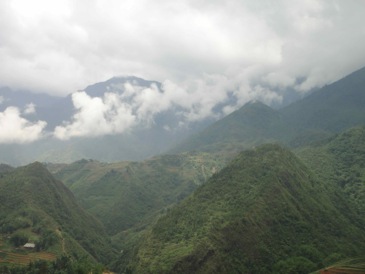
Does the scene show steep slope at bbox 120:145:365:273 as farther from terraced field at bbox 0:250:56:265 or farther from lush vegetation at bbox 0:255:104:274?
terraced field at bbox 0:250:56:265

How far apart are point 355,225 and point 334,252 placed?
36.8 metres

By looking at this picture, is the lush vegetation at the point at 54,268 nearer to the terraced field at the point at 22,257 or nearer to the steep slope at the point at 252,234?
the terraced field at the point at 22,257

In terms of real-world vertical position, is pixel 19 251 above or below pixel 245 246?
above

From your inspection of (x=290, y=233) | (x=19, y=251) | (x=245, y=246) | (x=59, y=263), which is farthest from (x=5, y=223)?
(x=290, y=233)

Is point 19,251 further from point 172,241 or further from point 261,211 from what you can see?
point 261,211

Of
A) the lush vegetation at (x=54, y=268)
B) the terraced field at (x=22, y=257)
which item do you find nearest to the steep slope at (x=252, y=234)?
the lush vegetation at (x=54, y=268)

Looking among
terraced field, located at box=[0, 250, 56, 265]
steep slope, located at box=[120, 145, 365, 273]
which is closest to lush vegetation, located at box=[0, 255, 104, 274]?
terraced field, located at box=[0, 250, 56, 265]

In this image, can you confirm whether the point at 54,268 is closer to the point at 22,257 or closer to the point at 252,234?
the point at 22,257

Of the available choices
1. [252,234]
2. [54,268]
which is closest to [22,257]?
[54,268]

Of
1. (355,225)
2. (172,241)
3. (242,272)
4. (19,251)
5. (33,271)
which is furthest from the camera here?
(355,225)

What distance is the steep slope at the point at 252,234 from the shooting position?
15338 cm

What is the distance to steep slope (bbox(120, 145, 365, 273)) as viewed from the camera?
15338 cm

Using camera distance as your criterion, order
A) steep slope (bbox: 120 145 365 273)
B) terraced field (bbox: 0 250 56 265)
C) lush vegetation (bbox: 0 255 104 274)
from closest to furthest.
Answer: lush vegetation (bbox: 0 255 104 274) < terraced field (bbox: 0 250 56 265) < steep slope (bbox: 120 145 365 273)

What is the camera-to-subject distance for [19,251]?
163625mm
